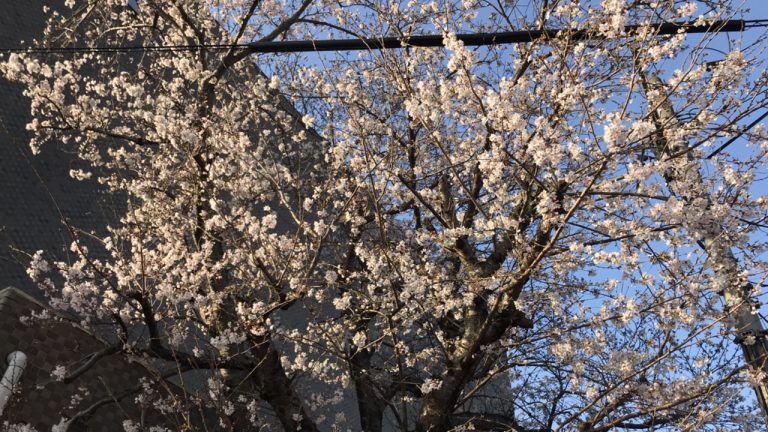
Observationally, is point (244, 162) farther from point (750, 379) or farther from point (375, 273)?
point (750, 379)

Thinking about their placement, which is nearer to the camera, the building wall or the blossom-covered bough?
the blossom-covered bough

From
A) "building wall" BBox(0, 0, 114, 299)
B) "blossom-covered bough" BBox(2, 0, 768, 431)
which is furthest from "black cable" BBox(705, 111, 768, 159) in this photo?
"building wall" BBox(0, 0, 114, 299)

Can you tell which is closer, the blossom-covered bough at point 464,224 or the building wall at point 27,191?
the blossom-covered bough at point 464,224

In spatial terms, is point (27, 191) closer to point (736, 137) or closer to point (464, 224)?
point (464, 224)

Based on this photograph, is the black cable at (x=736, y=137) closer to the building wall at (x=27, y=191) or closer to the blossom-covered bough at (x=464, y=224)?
the blossom-covered bough at (x=464, y=224)

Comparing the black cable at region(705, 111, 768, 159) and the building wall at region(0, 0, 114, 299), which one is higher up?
the building wall at region(0, 0, 114, 299)

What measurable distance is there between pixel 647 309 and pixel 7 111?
1018cm

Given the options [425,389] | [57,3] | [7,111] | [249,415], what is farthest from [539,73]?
[57,3]

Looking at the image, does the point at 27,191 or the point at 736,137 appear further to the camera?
the point at 27,191

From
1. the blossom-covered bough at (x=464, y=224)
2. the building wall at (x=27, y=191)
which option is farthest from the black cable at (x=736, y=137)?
the building wall at (x=27, y=191)

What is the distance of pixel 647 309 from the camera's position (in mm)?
6176

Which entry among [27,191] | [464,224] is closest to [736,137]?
[464,224]

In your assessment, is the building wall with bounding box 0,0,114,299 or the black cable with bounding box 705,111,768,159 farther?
the building wall with bounding box 0,0,114,299

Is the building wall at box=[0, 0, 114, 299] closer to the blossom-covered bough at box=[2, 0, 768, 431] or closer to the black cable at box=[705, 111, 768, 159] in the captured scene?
the blossom-covered bough at box=[2, 0, 768, 431]
